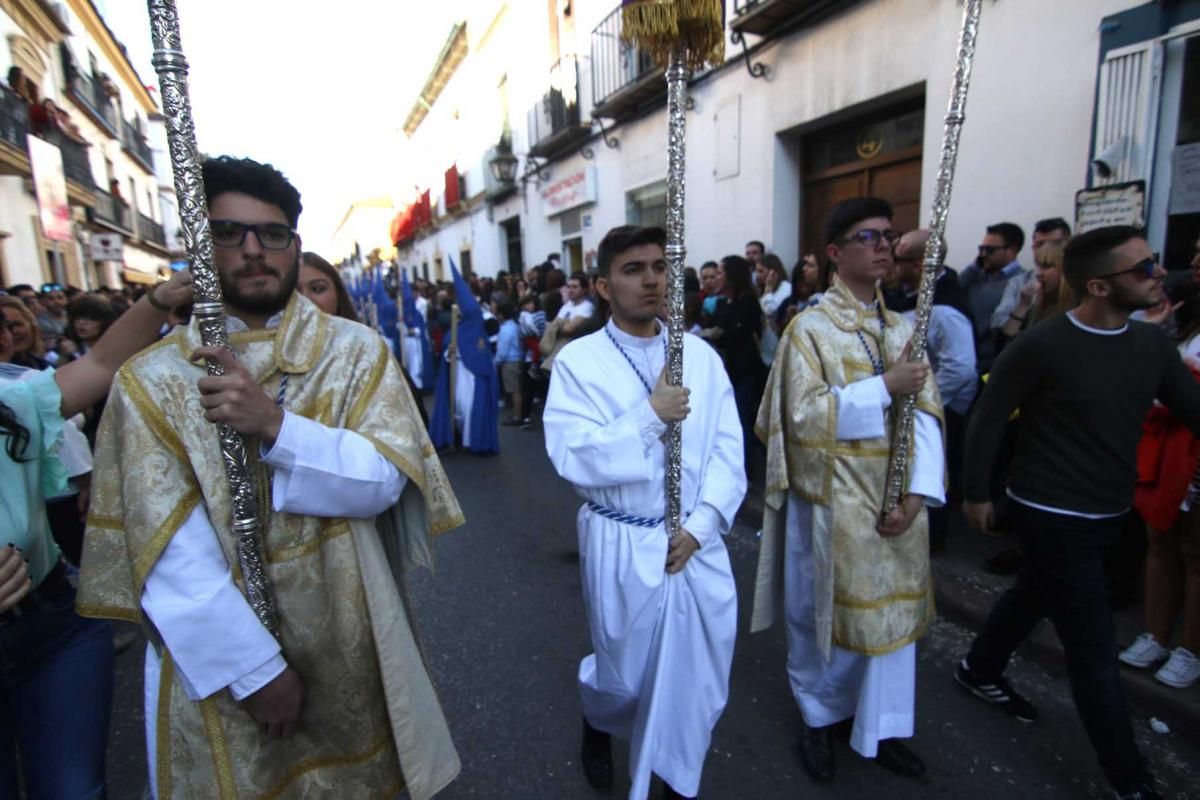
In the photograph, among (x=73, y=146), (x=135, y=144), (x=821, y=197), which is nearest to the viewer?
(x=821, y=197)

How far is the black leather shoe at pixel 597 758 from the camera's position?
2.32 metres

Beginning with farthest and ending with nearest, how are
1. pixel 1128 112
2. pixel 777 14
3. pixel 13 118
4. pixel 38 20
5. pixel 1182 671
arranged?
pixel 38 20
pixel 13 118
pixel 777 14
pixel 1128 112
pixel 1182 671

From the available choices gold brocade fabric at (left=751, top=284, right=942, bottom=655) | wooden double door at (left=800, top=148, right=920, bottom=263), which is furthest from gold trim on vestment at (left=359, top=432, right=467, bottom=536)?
wooden double door at (left=800, top=148, right=920, bottom=263)

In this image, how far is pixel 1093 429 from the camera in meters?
2.14

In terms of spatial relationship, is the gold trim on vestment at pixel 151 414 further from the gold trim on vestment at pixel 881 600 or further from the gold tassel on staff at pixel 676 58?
the gold trim on vestment at pixel 881 600

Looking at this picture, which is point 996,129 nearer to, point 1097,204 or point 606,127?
point 1097,204

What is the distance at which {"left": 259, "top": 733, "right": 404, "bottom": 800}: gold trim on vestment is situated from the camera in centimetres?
148

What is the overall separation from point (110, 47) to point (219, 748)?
106 ft

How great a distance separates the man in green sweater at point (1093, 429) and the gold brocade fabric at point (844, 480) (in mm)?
341

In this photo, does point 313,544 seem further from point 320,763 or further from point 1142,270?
point 1142,270

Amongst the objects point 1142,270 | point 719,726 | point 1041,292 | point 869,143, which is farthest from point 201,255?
point 869,143

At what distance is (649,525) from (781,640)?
1.63 meters

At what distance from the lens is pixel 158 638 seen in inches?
54.9

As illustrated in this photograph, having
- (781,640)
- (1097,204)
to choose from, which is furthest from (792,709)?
(1097,204)
